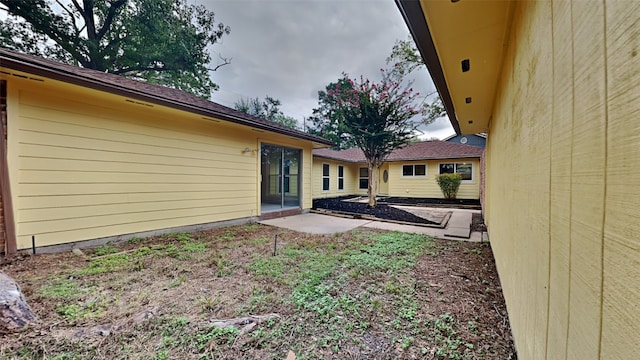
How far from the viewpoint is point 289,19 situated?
337 inches

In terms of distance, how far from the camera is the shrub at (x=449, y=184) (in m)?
11.9

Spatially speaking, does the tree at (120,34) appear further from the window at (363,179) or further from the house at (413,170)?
the window at (363,179)

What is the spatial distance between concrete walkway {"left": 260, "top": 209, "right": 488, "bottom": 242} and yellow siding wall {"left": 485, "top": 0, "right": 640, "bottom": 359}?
4.50 m

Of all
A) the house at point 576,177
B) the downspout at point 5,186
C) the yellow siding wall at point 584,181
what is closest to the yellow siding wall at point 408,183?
the downspout at point 5,186

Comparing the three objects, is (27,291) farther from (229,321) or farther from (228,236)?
(228,236)

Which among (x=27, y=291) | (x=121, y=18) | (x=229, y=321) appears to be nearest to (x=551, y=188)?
(x=229, y=321)

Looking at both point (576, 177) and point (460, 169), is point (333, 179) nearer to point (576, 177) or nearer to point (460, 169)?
point (460, 169)

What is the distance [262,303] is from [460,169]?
42.6 feet

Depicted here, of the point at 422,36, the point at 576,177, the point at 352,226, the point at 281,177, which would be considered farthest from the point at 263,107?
the point at 576,177

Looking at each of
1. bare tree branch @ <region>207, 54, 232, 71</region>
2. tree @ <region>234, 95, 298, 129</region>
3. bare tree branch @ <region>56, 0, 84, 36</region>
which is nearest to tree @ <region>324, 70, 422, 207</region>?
bare tree branch @ <region>207, 54, 232, 71</region>

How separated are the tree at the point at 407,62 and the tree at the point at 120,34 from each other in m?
9.03

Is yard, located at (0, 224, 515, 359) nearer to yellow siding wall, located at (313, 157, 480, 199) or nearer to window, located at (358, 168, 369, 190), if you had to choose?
yellow siding wall, located at (313, 157, 480, 199)

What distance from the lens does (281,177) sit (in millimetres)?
8148

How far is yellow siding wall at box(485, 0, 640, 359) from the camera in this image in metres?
0.56
